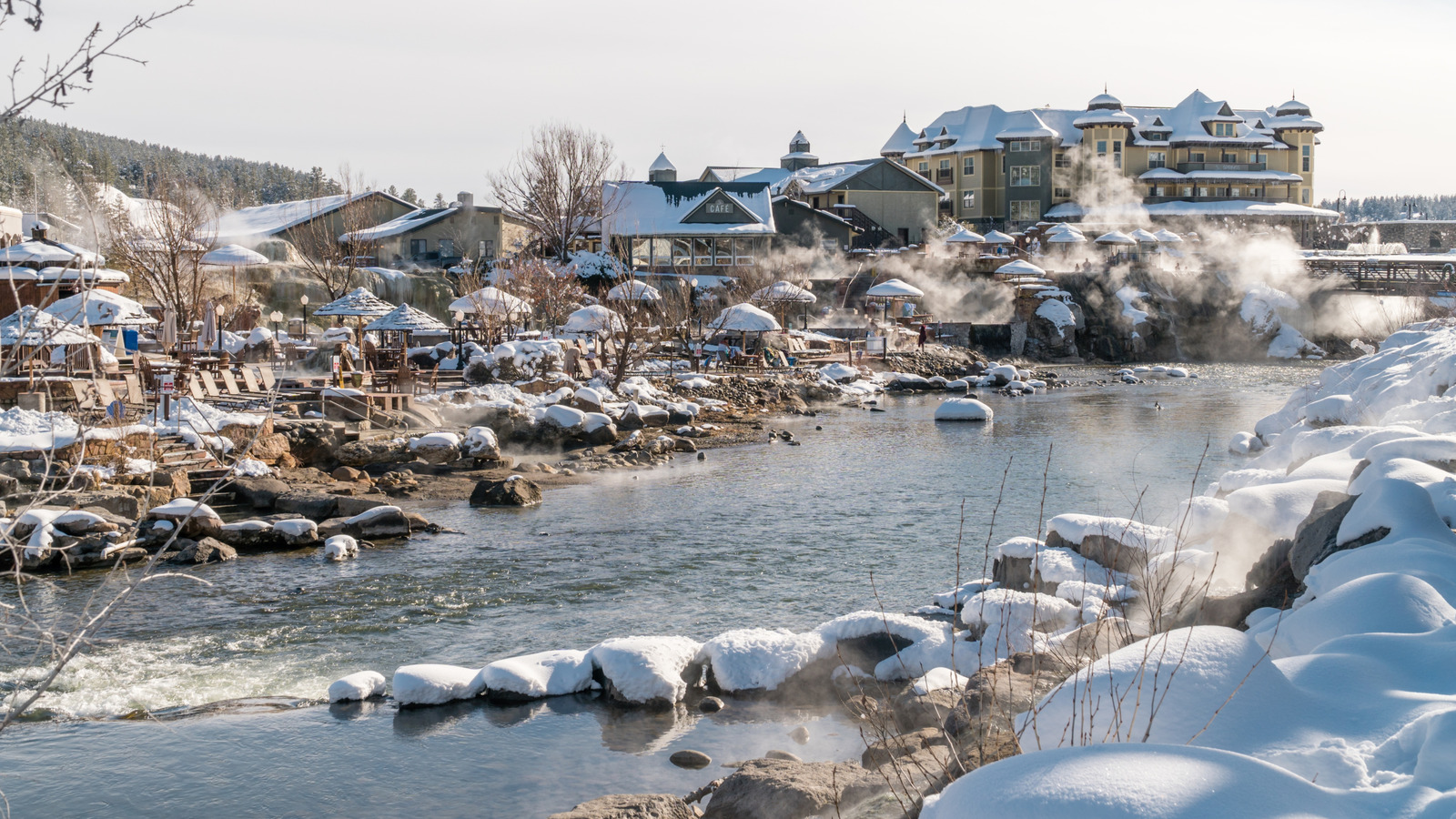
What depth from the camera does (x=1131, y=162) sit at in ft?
219

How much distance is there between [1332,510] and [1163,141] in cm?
6527

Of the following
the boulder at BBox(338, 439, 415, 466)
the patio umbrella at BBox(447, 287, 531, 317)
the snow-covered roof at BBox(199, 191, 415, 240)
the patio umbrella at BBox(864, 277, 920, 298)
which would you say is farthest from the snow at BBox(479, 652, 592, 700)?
the snow-covered roof at BBox(199, 191, 415, 240)

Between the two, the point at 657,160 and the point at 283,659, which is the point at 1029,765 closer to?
the point at 283,659

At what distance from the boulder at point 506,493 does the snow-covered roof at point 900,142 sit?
192 ft

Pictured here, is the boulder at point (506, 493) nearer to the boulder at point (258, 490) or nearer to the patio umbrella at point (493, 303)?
the boulder at point (258, 490)

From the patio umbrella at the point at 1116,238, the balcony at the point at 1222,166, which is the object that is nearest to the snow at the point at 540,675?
the patio umbrella at the point at 1116,238

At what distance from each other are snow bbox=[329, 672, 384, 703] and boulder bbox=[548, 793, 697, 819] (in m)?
3.34

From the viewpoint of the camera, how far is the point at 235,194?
78.3 m

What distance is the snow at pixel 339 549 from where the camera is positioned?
14867mm

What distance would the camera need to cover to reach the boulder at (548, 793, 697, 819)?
21.8 ft

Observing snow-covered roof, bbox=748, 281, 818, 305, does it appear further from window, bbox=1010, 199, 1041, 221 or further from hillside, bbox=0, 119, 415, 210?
window, bbox=1010, 199, 1041, 221

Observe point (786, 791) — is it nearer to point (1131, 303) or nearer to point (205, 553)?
point (205, 553)

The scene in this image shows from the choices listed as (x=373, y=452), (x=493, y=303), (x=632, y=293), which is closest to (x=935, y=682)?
(x=373, y=452)

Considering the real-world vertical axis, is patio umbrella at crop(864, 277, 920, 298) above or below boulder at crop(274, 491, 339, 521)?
above
